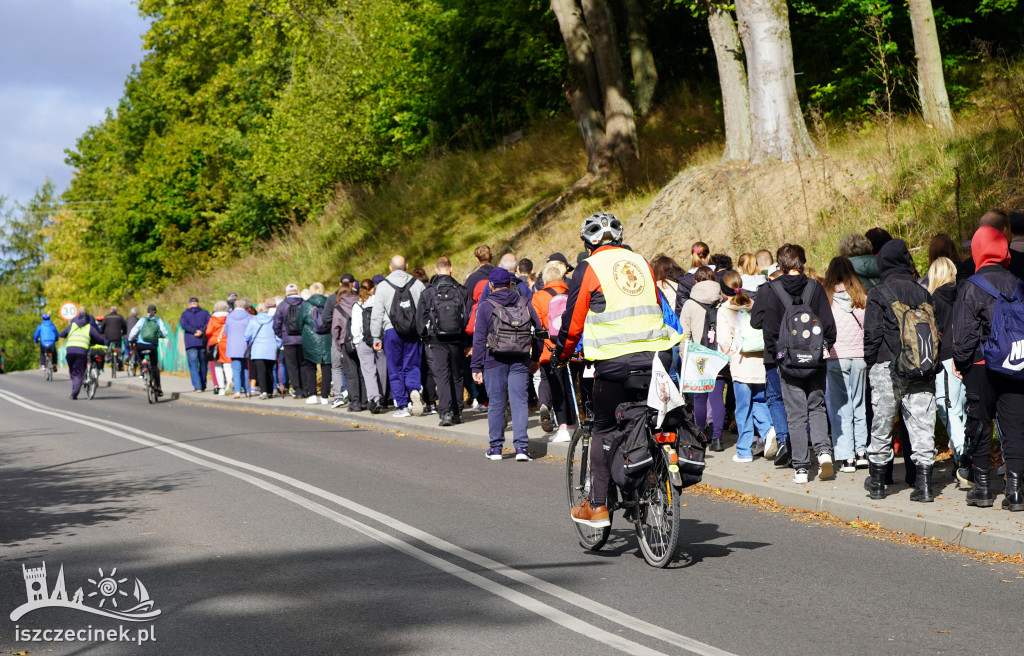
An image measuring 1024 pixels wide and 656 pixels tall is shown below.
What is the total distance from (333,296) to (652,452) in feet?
42.8

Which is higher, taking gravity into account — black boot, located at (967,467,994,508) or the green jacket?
the green jacket

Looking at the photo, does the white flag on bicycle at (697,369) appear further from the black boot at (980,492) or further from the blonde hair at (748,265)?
the blonde hair at (748,265)

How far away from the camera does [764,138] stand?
17.7 m

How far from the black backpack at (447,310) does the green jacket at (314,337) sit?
531 cm

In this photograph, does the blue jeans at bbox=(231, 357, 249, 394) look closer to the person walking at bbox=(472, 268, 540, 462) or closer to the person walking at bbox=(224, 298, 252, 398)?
the person walking at bbox=(224, 298, 252, 398)

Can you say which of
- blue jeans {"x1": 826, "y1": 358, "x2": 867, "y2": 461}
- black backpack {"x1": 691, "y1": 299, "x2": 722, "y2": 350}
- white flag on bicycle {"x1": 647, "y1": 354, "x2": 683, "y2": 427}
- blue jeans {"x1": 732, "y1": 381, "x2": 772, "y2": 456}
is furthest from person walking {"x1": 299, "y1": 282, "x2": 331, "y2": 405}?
white flag on bicycle {"x1": 647, "y1": 354, "x2": 683, "y2": 427}

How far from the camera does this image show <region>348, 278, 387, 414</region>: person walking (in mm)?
17281

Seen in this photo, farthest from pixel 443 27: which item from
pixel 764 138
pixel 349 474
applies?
pixel 349 474

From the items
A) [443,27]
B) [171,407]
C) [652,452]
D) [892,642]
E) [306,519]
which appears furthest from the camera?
[443,27]

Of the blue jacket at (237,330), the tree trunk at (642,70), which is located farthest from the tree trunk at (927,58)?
the blue jacket at (237,330)

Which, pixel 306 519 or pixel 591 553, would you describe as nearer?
pixel 591 553

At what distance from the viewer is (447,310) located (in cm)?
1478

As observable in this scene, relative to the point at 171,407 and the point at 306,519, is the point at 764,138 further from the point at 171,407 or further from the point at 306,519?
the point at 171,407

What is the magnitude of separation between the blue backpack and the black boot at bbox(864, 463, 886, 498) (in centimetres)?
133
